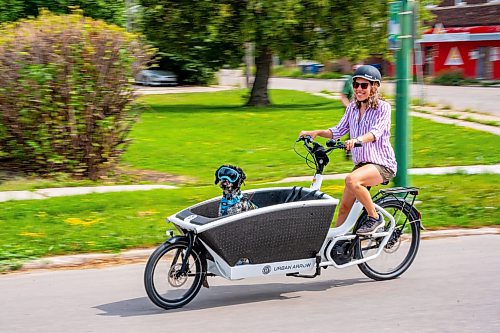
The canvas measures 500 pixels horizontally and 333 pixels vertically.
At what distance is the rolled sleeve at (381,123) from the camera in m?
7.09

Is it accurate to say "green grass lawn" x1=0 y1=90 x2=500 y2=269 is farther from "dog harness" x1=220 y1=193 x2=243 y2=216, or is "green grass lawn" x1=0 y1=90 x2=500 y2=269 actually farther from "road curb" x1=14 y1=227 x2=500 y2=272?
"dog harness" x1=220 y1=193 x2=243 y2=216

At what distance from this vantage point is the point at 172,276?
6.57 m

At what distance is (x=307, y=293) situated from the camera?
705 centimetres

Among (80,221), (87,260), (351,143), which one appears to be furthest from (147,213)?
(351,143)

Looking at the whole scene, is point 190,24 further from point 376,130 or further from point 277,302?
point 277,302

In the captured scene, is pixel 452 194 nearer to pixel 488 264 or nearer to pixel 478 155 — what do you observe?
pixel 488 264

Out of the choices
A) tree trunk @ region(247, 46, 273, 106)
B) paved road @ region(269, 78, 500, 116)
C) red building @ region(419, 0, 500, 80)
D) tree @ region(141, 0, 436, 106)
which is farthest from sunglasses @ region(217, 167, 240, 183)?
A: red building @ region(419, 0, 500, 80)

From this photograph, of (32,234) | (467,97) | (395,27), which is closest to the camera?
(32,234)

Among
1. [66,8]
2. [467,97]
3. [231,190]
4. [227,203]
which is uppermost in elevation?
[66,8]

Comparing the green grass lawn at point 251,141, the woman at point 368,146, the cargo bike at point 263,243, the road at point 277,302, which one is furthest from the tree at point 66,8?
the cargo bike at point 263,243

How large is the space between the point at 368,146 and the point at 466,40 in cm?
4225

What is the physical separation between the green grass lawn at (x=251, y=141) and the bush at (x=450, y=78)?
1720 cm

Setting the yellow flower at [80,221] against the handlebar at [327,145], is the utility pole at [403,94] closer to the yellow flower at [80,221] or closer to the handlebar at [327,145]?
the handlebar at [327,145]

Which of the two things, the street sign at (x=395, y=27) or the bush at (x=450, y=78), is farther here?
the bush at (x=450, y=78)
